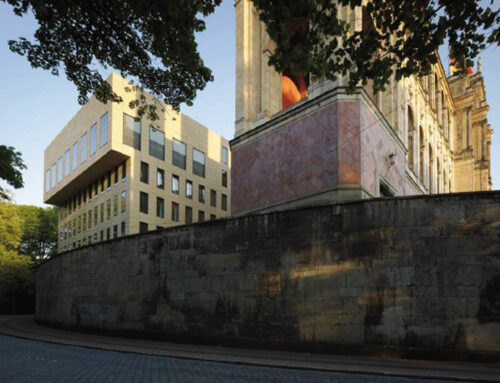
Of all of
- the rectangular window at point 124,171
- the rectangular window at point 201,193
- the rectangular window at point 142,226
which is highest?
the rectangular window at point 124,171

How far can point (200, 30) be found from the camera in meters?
8.92

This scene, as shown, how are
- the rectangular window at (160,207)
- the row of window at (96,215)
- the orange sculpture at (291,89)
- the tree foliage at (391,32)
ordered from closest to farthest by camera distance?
the tree foliage at (391,32) → the orange sculpture at (291,89) → the row of window at (96,215) → the rectangular window at (160,207)

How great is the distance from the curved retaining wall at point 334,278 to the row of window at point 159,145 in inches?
816

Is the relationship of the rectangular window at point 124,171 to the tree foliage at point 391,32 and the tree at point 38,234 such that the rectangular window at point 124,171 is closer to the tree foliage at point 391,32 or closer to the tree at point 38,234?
the tree at point 38,234

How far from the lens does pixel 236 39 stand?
25938 mm

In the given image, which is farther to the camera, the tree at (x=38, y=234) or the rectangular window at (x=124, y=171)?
the tree at (x=38, y=234)

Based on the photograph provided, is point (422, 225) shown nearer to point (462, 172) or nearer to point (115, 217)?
point (115, 217)

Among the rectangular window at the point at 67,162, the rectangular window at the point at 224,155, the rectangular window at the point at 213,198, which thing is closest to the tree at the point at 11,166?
the rectangular window at the point at 67,162

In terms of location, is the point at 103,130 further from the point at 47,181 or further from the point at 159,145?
the point at 47,181

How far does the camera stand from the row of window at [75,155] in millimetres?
39169

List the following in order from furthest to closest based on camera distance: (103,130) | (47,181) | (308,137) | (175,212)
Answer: (47,181)
(175,212)
(103,130)
(308,137)

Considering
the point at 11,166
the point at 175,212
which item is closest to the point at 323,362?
the point at 11,166

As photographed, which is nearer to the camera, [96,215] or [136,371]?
[136,371]

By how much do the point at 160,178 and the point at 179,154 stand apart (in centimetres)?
432
